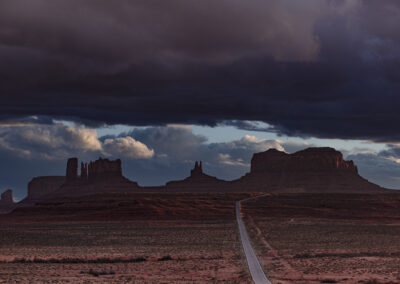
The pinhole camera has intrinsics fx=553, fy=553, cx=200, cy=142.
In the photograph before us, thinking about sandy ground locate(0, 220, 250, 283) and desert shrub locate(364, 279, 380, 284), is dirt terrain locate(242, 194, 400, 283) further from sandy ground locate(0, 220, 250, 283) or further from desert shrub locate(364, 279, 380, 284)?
sandy ground locate(0, 220, 250, 283)

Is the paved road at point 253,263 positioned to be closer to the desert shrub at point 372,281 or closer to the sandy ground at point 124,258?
the sandy ground at point 124,258

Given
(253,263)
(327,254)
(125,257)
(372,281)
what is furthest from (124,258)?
(372,281)

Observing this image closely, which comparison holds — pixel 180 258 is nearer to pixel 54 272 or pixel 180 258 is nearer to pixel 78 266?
pixel 78 266

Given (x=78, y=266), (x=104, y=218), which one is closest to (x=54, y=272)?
(x=78, y=266)

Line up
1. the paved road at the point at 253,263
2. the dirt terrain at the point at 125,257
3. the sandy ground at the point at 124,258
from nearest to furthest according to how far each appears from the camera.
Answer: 1. the paved road at the point at 253,263
2. the sandy ground at the point at 124,258
3. the dirt terrain at the point at 125,257

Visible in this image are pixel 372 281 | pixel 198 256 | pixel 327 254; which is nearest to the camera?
pixel 372 281

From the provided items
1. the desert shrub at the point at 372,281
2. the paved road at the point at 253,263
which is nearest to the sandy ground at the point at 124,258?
the paved road at the point at 253,263

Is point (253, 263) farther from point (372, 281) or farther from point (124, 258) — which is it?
point (124, 258)

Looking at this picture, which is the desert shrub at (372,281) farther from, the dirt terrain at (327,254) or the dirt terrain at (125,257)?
the dirt terrain at (125,257)

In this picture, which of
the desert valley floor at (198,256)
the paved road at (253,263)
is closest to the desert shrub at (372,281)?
the desert valley floor at (198,256)

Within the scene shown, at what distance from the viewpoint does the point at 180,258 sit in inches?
1780

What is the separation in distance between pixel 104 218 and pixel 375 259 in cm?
7296

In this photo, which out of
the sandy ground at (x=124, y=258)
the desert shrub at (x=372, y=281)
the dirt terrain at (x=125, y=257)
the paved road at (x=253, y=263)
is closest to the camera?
the desert shrub at (x=372, y=281)

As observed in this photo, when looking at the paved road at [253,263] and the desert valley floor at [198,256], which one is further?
the desert valley floor at [198,256]
